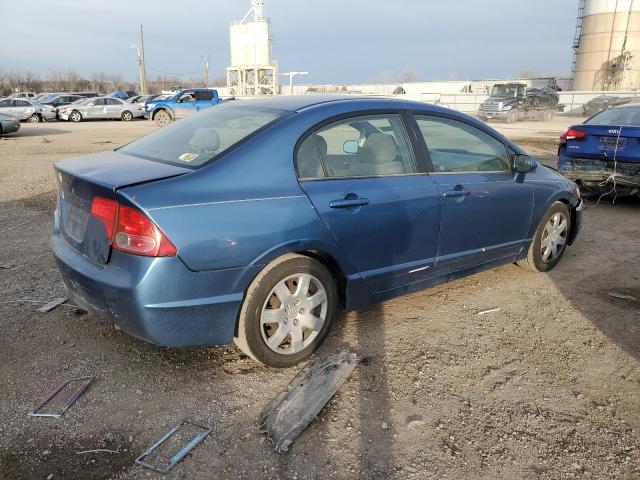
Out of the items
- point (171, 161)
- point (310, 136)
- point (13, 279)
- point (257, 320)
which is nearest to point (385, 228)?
point (310, 136)

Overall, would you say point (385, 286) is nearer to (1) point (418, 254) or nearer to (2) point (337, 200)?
(1) point (418, 254)

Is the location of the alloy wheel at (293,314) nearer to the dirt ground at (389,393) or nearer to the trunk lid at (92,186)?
the dirt ground at (389,393)

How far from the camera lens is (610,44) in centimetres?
4875

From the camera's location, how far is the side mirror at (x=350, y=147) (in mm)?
3600

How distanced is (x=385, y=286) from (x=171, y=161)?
5.51 feet

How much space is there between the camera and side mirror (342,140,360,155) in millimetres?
3600

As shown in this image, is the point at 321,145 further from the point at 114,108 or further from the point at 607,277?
the point at 114,108

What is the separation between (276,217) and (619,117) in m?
7.01

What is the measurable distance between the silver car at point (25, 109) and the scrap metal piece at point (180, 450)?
1167 inches

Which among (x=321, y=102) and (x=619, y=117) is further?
(x=619, y=117)

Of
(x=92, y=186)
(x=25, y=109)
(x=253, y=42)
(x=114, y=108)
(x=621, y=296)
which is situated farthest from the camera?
(x=253, y=42)

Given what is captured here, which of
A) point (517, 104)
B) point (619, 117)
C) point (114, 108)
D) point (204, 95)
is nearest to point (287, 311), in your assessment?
point (619, 117)

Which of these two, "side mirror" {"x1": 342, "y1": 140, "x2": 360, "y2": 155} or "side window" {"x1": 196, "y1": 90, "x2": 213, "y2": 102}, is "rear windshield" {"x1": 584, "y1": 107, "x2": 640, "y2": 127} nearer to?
"side mirror" {"x1": 342, "y1": 140, "x2": 360, "y2": 155}

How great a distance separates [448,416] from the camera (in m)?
2.90
